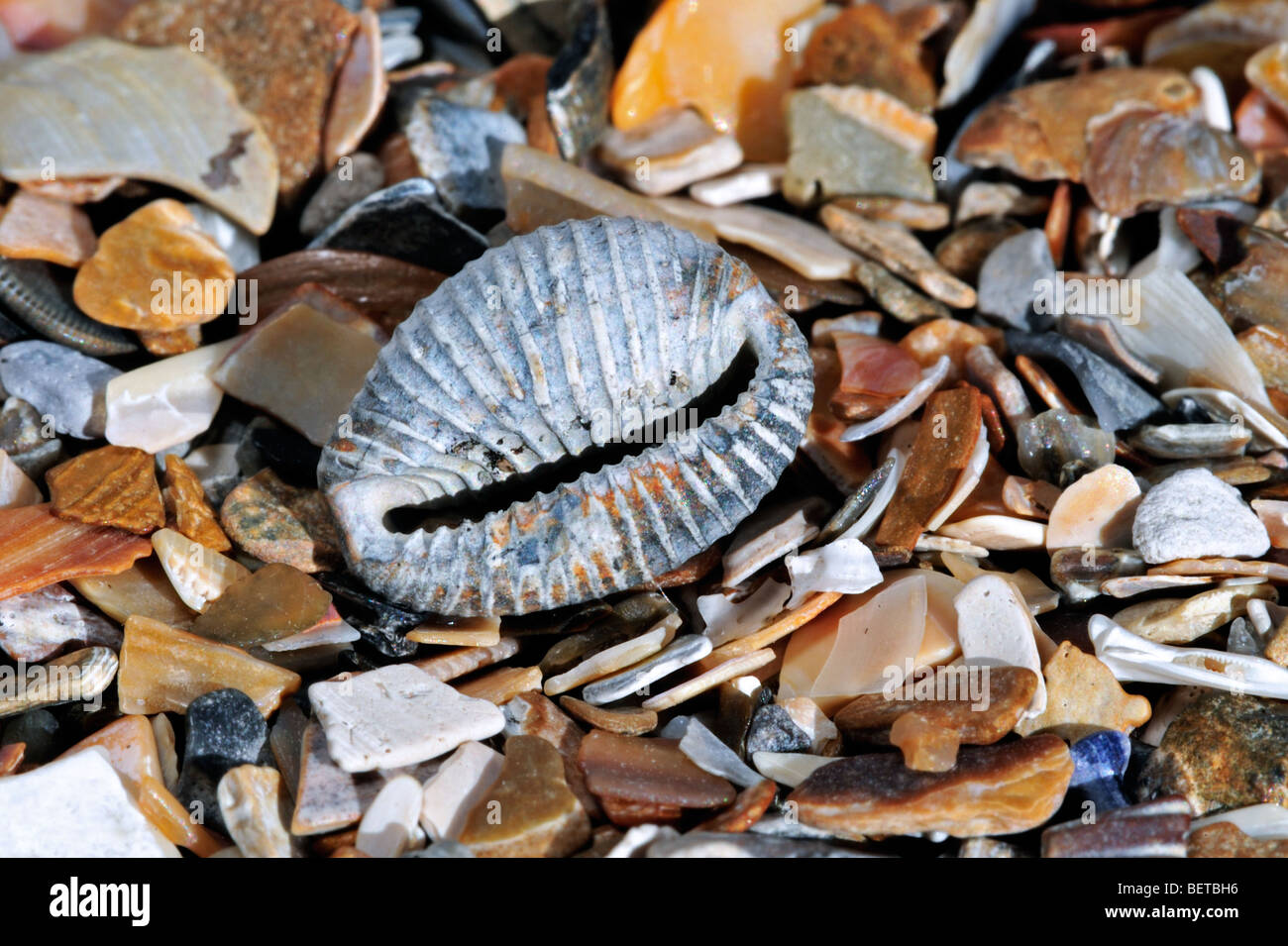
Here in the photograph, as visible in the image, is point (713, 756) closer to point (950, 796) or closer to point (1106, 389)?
point (950, 796)

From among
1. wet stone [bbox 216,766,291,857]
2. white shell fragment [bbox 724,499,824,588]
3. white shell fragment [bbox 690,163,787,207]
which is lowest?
wet stone [bbox 216,766,291,857]

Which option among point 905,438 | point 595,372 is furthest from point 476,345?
point 905,438

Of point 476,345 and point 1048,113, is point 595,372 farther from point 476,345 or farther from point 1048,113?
point 1048,113

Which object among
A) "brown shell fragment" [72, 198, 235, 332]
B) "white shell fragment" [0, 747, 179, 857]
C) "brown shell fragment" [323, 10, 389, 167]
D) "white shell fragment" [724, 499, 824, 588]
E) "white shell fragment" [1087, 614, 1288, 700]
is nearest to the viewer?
"white shell fragment" [0, 747, 179, 857]

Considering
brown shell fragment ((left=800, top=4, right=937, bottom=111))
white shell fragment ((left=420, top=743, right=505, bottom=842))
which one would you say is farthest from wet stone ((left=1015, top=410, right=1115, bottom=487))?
white shell fragment ((left=420, top=743, right=505, bottom=842))

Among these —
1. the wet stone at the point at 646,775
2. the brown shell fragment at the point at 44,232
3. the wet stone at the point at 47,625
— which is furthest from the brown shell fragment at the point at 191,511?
the wet stone at the point at 646,775

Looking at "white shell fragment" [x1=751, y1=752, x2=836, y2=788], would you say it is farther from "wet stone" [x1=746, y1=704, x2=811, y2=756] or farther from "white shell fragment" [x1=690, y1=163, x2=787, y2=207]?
"white shell fragment" [x1=690, y1=163, x2=787, y2=207]
